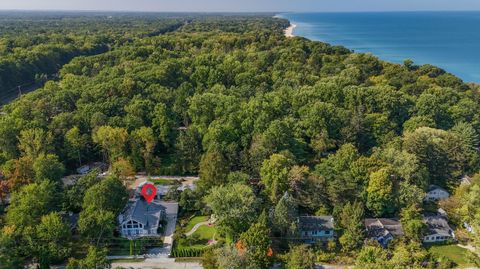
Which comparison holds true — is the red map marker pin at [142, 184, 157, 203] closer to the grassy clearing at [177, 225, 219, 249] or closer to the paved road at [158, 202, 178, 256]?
the paved road at [158, 202, 178, 256]

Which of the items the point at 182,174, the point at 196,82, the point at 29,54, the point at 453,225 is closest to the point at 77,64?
the point at 29,54

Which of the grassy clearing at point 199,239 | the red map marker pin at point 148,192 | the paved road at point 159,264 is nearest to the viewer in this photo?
the paved road at point 159,264

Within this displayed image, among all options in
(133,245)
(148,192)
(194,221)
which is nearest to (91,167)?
(148,192)

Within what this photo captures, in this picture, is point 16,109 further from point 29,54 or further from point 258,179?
point 29,54

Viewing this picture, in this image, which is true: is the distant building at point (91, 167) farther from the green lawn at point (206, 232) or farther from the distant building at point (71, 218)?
the green lawn at point (206, 232)

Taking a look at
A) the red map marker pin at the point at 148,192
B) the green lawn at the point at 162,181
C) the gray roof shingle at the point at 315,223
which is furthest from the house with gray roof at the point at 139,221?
the gray roof shingle at the point at 315,223

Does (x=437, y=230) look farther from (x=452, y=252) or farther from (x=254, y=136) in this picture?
(x=254, y=136)
